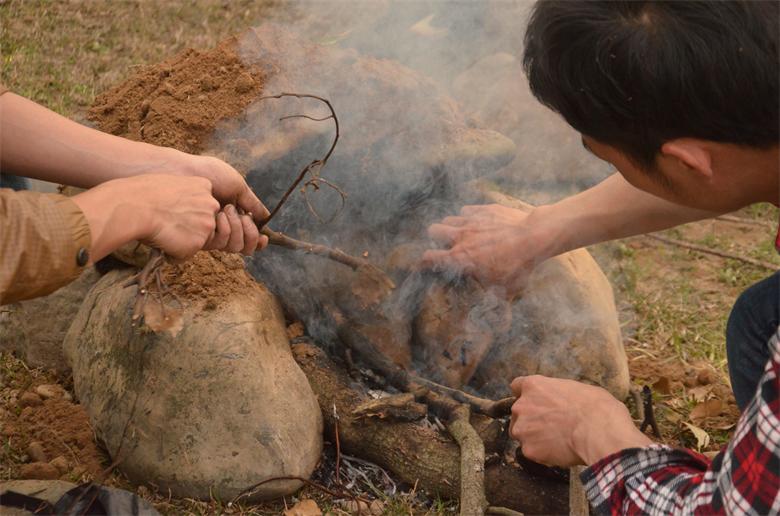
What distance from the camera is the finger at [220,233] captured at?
2.43 meters

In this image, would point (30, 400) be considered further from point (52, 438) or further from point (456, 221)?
point (456, 221)

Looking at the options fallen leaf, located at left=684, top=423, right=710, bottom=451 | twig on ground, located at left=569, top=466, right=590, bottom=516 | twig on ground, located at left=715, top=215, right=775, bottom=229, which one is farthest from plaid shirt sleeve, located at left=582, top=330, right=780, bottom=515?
twig on ground, located at left=715, top=215, right=775, bottom=229

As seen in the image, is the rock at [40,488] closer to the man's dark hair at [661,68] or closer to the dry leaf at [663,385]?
the man's dark hair at [661,68]

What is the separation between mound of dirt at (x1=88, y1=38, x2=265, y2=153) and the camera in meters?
3.08

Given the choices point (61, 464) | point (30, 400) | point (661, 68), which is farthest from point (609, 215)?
point (30, 400)

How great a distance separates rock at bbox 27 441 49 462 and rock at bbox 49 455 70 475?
0.22 feet

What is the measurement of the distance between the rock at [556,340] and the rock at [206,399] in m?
0.73

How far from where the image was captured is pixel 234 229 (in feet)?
8.10

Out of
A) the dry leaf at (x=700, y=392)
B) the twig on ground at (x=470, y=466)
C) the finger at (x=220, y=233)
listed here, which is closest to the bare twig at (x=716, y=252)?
the dry leaf at (x=700, y=392)

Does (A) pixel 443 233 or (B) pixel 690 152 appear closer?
(B) pixel 690 152

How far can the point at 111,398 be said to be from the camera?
2707 millimetres

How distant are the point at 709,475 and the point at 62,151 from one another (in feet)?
6.45

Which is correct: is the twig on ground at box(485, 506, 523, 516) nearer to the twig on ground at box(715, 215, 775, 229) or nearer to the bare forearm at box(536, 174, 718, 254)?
the bare forearm at box(536, 174, 718, 254)

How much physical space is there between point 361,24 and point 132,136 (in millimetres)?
1640
